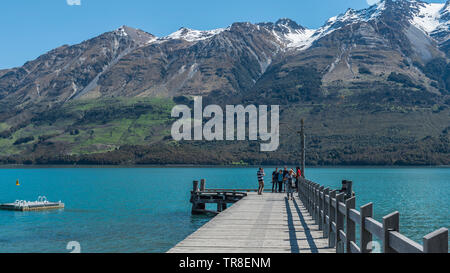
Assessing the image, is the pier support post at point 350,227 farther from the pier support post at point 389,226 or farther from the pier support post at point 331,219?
the pier support post at point 389,226

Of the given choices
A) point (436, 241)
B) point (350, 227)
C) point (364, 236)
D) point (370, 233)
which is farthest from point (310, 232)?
point (436, 241)

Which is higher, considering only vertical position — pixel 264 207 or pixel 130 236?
pixel 264 207

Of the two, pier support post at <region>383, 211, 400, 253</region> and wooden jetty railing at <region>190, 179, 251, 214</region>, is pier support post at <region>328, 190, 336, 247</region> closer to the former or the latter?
pier support post at <region>383, 211, 400, 253</region>

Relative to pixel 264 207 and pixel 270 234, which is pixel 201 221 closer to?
pixel 264 207

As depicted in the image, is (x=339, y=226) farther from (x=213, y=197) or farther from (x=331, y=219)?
(x=213, y=197)

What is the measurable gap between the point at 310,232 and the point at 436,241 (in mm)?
12155

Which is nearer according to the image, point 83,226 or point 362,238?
point 362,238

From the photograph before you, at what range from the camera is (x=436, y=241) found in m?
5.13

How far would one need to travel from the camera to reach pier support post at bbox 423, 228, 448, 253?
16.7 ft

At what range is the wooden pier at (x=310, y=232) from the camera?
6652 millimetres

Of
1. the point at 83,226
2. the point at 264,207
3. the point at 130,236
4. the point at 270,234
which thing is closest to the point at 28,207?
the point at 83,226

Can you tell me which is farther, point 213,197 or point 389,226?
point 213,197
